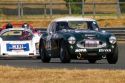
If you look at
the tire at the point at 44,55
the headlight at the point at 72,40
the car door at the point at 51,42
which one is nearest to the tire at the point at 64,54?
the headlight at the point at 72,40

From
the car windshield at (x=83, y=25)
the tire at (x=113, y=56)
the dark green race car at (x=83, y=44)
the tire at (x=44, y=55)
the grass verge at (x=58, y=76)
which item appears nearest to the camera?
the grass verge at (x=58, y=76)

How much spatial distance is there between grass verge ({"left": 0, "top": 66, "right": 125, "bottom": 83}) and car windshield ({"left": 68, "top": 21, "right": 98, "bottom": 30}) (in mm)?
5446

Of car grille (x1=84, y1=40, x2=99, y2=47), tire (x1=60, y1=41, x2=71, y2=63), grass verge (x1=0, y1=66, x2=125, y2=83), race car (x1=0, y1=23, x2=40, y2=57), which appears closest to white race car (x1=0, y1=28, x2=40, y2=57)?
race car (x1=0, y1=23, x2=40, y2=57)

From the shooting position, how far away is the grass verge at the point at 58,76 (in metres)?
14.7

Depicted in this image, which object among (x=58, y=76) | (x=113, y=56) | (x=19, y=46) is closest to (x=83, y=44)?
(x=113, y=56)

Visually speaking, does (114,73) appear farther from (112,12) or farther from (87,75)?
(112,12)

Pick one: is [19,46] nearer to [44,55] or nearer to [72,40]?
[44,55]

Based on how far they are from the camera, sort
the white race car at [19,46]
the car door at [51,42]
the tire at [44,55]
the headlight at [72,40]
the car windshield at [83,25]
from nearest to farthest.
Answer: the headlight at [72,40] → the car door at [51,42] → the car windshield at [83,25] → the tire at [44,55] → the white race car at [19,46]

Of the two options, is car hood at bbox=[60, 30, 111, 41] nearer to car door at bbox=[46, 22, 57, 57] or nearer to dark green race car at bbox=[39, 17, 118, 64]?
dark green race car at bbox=[39, 17, 118, 64]

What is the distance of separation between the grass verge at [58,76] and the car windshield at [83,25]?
545cm

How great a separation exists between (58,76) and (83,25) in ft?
23.8

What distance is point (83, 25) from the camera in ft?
74.9

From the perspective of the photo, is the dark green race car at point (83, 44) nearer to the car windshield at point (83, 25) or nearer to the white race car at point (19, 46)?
the car windshield at point (83, 25)

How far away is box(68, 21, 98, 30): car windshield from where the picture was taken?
74.0 ft
